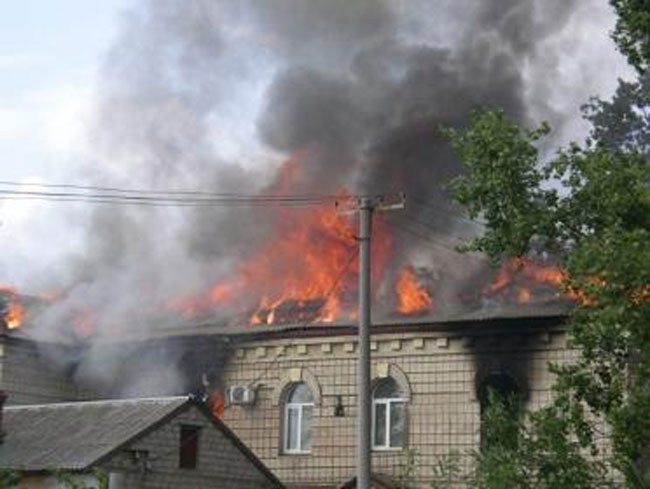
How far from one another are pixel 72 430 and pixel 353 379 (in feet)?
22.4

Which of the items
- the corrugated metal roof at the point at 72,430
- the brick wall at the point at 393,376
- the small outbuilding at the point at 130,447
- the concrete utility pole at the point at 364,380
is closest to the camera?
the concrete utility pole at the point at 364,380

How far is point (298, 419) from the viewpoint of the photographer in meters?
34.7

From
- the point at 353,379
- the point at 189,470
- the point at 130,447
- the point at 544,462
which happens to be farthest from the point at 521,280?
the point at 544,462

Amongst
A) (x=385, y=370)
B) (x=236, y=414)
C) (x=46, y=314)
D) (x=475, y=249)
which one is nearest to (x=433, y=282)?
(x=385, y=370)

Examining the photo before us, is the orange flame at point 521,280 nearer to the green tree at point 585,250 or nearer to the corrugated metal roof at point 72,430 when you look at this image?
the corrugated metal roof at point 72,430

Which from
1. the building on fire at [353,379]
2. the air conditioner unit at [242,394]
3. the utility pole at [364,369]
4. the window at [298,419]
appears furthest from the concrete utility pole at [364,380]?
the air conditioner unit at [242,394]

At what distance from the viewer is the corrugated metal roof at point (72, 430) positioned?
29.4 m

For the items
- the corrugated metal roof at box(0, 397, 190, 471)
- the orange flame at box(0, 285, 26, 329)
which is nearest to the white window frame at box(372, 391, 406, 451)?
the corrugated metal roof at box(0, 397, 190, 471)

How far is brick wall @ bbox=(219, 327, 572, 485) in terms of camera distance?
31875 millimetres

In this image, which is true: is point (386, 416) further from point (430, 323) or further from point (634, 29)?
point (634, 29)

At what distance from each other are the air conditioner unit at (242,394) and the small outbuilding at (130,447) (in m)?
2.29

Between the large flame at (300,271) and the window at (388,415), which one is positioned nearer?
the window at (388,415)

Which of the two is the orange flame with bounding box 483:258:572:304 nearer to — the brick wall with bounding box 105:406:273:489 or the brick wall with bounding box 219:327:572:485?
the brick wall with bounding box 219:327:572:485

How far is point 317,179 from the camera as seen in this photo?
40719mm
